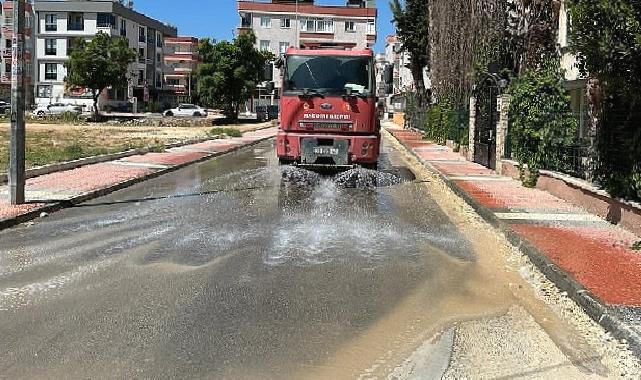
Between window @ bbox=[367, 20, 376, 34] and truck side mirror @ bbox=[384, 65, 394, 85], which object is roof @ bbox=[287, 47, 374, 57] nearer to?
truck side mirror @ bbox=[384, 65, 394, 85]

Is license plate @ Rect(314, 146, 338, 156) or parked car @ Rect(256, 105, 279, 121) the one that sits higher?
parked car @ Rect(256, 105, 279, 121)

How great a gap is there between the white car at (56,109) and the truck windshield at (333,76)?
54.1 meters

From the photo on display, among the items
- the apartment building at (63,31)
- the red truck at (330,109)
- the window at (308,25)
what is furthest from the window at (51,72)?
the red truck at (330,109)

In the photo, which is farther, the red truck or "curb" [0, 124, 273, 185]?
"curb" [0, 124, 273, 185]

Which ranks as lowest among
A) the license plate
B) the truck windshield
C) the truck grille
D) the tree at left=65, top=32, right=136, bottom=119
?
the license plate

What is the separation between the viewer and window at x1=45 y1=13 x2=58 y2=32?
278 feet

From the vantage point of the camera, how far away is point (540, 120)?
16.7m

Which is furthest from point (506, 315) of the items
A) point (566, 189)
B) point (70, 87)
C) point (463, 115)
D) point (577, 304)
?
point (70, 87)

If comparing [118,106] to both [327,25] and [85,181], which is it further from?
[85,181]

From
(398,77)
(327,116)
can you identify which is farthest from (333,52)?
(398,77)

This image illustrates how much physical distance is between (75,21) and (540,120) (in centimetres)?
7763

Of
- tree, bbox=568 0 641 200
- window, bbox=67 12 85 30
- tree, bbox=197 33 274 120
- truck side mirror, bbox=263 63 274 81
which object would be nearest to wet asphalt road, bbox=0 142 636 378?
tree, bbox=568 0 641 200

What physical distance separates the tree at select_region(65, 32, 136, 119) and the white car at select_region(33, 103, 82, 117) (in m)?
5.44

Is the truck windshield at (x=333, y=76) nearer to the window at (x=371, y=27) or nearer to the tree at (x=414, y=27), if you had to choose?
the tree at (x=414, y=27)
